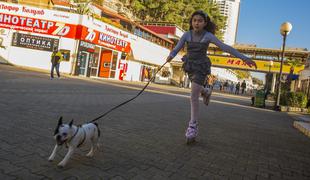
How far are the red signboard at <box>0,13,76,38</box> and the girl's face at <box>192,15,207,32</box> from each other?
847 inches

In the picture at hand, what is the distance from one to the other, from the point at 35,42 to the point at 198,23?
22972mm

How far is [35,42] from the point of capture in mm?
24531

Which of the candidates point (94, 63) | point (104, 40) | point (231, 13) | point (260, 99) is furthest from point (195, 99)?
point (231, 13)

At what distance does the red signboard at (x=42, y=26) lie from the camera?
24453 mm

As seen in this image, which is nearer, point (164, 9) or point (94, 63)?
point (94, 63)

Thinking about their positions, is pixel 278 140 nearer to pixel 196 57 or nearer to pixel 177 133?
pixel 177 133

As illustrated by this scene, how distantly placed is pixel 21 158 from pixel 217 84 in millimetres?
56722

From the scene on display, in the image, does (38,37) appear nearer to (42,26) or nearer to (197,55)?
(42,26)

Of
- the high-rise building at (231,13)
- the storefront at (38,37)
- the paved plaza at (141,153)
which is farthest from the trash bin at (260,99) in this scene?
the high-rise building at (231,13)

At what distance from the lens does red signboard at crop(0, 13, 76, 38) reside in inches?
963

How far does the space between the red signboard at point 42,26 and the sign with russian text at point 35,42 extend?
527mm

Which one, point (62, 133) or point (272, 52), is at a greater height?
point (272, 52)

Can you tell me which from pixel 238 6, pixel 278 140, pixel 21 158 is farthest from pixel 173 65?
pixel 238 6

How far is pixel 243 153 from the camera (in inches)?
179
